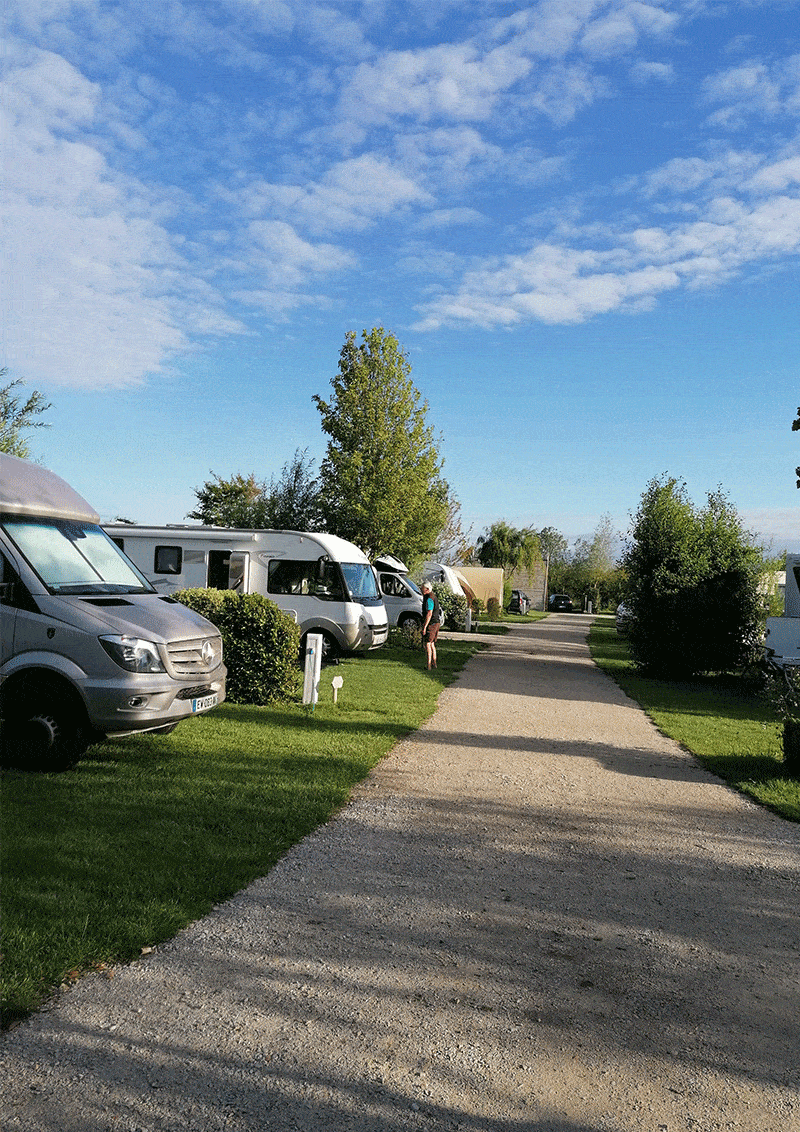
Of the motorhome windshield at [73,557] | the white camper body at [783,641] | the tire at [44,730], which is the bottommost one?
the tire at [44,730]

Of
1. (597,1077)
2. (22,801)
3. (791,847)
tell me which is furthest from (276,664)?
(597,1077)

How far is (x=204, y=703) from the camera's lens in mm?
8469

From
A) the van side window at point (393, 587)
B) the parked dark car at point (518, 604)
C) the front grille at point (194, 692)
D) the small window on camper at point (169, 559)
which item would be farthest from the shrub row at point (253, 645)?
the parked dark car at point (518, 604)

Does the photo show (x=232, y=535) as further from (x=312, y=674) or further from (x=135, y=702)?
(x=135, y=702)

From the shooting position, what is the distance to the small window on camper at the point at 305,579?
60.7ft

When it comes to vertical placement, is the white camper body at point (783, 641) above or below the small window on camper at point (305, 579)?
below

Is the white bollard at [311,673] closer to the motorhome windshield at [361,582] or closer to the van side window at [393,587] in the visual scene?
the motorhome windshield at [361,582]

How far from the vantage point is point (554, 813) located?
731 cm

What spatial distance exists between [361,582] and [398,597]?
25.7ft

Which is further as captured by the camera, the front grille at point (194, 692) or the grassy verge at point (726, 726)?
the grassy verge at point (726, 726)

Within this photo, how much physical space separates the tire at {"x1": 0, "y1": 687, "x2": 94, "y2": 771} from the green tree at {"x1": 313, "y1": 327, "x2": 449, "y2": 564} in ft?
68.3

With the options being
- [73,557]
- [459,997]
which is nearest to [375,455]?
[73,557]

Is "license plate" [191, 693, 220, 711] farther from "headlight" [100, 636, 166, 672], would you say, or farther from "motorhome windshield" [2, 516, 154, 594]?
"motorhome windshield" [2, 516, 154, 594]

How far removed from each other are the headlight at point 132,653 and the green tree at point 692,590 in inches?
565
